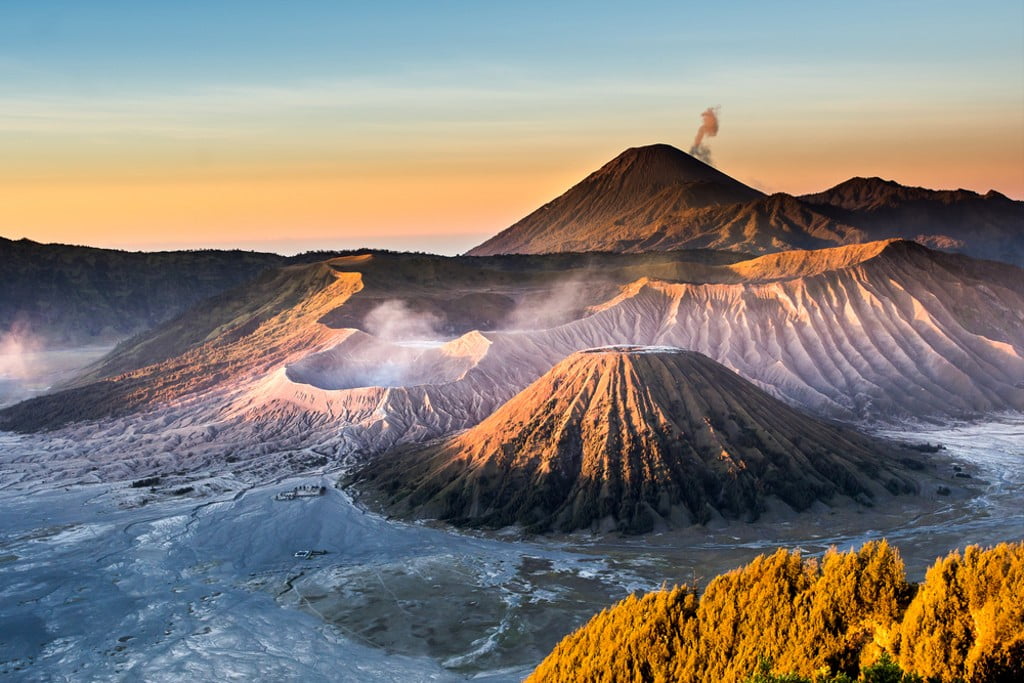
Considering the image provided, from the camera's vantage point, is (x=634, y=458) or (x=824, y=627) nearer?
(x=824, y=627)

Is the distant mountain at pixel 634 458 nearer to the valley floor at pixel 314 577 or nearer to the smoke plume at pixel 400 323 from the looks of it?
the valley floor at pixel 314 577

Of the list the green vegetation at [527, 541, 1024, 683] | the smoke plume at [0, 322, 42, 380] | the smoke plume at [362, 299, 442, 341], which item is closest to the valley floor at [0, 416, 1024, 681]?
the green vegetation at [527, 541, 1024, 683]

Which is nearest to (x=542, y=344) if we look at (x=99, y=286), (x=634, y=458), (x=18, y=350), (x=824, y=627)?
(x=634, y=458)

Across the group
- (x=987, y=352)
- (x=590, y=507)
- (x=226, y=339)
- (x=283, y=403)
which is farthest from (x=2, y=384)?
(x=987, y=352)

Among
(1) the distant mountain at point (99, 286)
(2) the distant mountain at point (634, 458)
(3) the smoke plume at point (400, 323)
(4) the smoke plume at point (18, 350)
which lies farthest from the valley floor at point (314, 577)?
(1) the distant mountain at point (99, 286)

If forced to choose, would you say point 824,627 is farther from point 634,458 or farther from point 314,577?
point 634,458

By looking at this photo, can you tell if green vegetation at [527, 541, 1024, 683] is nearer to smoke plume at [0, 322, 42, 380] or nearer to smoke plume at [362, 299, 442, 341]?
smoke plume at [362, 299, 442, 341]

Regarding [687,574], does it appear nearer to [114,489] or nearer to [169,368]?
[114,489]
